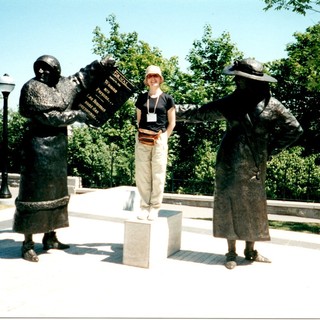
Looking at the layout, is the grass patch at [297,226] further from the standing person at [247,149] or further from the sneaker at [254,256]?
the standing person at [247,149]

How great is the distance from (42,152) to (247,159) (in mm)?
2627

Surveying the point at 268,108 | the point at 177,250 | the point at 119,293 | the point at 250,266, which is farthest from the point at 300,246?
the point at 119,293

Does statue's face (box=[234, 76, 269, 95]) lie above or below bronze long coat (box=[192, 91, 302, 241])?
above

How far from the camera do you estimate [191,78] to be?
A: 20375 millimetres

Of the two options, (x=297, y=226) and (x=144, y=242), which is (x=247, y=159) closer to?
(x=144, y=242)

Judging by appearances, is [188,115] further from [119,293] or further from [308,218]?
[308,218]

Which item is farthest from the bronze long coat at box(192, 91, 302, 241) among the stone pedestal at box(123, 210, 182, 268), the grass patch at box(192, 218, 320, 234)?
the grass patch at box(192, 218, 320, 234)

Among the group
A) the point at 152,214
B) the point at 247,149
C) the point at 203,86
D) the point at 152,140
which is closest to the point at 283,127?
the point at 247,149

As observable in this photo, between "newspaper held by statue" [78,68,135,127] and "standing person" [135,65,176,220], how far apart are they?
0.62 m

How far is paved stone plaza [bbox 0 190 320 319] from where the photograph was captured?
355cm

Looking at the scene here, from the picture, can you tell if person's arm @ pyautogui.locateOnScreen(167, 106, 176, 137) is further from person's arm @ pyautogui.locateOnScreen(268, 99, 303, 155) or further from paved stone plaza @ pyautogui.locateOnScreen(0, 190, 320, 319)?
paved stone plaza @ pyautogui.locateOnScreen(0, 190, 320, 319)

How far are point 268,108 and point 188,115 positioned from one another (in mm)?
1094

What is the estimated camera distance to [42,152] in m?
4.88

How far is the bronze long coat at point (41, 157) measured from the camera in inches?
189
